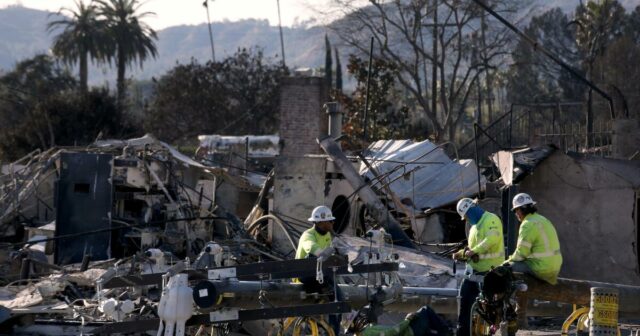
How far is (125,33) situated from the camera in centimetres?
5884

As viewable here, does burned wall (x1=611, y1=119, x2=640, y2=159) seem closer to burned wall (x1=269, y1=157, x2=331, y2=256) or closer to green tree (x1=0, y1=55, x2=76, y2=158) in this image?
burned wall (x1=269, y1=157, x2=331, y2=256)

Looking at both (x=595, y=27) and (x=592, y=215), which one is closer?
(x=592, y=215)

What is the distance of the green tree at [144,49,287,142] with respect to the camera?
5266cm

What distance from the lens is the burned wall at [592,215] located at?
1845cm

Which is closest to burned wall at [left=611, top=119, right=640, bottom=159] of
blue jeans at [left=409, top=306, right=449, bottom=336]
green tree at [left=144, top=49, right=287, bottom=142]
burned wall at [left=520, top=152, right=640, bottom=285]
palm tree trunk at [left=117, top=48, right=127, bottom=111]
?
burned wall at [left=520, top=152, right=640, bottom=285]

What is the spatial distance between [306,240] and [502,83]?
228 feet

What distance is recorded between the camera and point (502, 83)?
266ft

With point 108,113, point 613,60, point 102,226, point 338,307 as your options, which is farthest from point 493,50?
point 338,307

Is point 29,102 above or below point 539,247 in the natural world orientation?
above

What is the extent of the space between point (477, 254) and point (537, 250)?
0.67 meters

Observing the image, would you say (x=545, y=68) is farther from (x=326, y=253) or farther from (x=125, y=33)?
(x=326, y=253)

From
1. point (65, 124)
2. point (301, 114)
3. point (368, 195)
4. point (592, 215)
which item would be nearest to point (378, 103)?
point (301, 114)

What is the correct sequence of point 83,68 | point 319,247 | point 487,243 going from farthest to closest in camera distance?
point 83,68
point 319,247
point 487,243

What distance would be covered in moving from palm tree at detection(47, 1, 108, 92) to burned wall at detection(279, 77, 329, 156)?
89.8 ft
